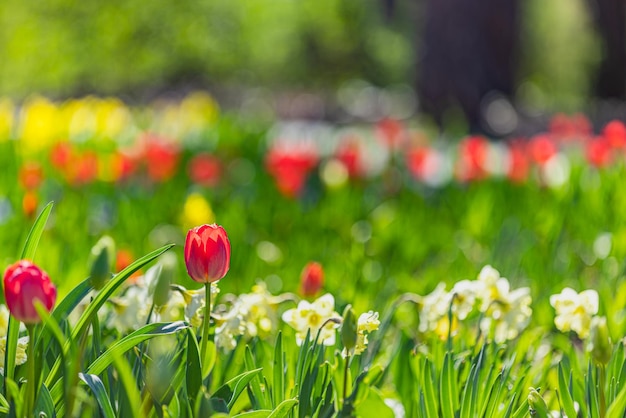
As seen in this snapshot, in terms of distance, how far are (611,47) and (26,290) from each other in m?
19.0

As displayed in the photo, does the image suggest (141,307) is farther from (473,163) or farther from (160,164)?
(473,163)

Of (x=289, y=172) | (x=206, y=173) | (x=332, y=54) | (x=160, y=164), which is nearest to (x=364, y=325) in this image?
(x=289, y=172)

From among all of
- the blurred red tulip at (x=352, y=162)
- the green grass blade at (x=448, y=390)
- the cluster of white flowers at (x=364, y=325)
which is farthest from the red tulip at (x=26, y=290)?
the blurred red tulip at (x=352, y=162)

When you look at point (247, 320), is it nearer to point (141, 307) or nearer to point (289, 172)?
point (141, 307)

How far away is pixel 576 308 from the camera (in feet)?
6.10

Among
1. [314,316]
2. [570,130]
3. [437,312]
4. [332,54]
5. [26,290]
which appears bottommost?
[332,54]

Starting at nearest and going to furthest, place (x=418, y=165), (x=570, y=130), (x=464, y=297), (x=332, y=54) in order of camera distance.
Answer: (x=464, y=297) → (x=418, y=165) → (x=570, y=130) → (x=332, y=54)

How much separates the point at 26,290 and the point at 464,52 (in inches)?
324

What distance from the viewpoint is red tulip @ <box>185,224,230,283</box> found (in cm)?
148

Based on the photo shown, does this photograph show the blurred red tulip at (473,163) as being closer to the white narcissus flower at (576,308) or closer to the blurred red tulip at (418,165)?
the blurred red tulip at (418,165)

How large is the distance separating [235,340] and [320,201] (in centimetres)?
238

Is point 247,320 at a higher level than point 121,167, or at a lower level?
higher

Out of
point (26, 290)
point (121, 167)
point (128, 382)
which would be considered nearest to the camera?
Answer: point (128, 382)

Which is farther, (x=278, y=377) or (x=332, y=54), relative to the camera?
(x=332, y=54)
